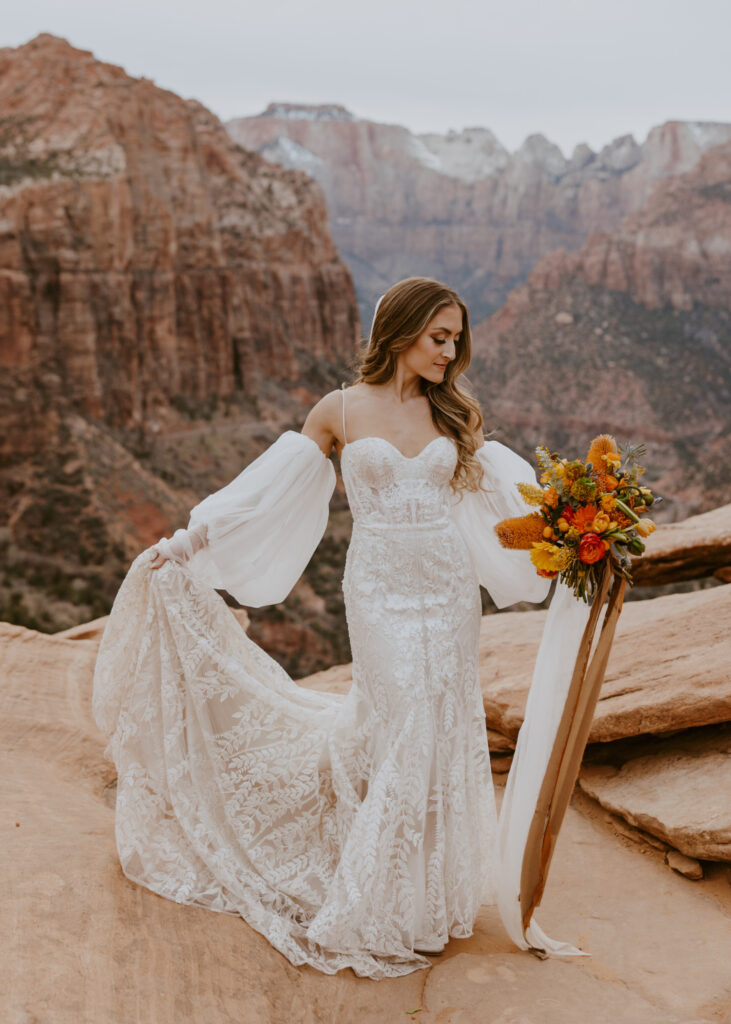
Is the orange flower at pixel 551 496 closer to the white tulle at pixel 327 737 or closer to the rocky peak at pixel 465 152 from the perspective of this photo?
the white tulle at pixel 327 737

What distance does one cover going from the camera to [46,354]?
32.7m

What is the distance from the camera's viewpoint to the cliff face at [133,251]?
32.3 meters

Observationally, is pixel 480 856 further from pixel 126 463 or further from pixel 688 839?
pixel 126 463

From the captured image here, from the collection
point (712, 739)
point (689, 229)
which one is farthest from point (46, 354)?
point (689, 229)

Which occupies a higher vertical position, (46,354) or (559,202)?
(559,202)

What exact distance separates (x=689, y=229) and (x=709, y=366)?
2363cm

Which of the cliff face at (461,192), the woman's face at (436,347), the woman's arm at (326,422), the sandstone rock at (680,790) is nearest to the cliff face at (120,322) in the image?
the sandstone rock at (680,790)

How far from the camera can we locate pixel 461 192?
→ 492 ft

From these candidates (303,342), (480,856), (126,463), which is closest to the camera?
(480,856)

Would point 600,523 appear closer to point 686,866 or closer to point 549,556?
point 549,556

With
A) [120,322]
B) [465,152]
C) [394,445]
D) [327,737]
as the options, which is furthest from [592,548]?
[465,152]

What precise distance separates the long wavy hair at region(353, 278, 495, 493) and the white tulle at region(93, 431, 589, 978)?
142 mm

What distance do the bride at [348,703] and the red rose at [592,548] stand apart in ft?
2.14

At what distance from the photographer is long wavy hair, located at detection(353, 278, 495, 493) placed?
4340 mm
